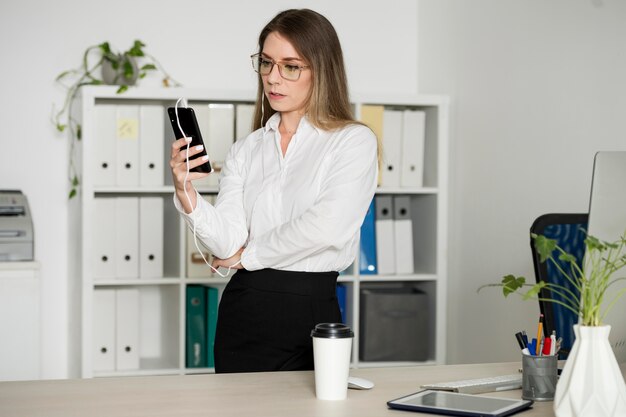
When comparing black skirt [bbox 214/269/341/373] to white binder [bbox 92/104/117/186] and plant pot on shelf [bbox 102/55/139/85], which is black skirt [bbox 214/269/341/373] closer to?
white binder [bbox 92/104/117/186]

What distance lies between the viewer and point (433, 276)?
12.6 ft

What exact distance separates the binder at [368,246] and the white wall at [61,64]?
2.79 feet

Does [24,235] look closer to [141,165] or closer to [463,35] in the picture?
[141,165]

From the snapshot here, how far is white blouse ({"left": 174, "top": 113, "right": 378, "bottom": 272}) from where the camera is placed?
6.89 feet

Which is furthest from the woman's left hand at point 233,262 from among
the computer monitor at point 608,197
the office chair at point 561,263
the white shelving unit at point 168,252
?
the white shelving unit at point 168,252

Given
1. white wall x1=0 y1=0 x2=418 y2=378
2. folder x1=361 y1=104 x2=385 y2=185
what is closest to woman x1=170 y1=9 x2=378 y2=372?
folder x1=361 y1=104 x2=385 y2=185

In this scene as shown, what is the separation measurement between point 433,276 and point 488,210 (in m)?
0.43

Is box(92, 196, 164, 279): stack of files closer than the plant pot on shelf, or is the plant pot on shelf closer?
box(92, 196, 164, 279): stack of files

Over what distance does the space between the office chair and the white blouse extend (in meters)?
0.47

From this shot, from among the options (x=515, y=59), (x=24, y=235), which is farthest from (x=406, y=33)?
(x=24, y=235)

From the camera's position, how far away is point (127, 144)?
3613mm

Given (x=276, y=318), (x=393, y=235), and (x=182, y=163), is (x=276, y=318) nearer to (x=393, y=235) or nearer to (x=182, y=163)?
(x=182, y=163)

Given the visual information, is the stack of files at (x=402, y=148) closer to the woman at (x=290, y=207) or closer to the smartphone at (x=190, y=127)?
the woman at (x=290, y=207)

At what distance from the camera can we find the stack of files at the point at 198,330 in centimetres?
371
